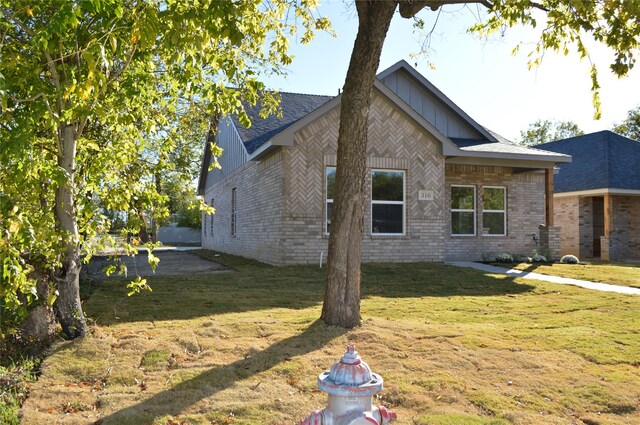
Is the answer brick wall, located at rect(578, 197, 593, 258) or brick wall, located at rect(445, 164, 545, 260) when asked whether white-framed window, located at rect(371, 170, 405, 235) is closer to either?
brick wall, located at rect(445, 164, 545, 260)

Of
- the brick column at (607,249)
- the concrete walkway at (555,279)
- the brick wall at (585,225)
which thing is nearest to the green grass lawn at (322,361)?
the concrete walkway at (555,279)

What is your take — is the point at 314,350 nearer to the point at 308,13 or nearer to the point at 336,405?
the point at 336,405

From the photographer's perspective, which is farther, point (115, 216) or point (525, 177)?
point (525, 177)

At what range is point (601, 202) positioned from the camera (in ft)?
75.1

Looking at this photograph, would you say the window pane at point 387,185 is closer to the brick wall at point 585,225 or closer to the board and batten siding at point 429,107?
the board and batten siding at point 429,107

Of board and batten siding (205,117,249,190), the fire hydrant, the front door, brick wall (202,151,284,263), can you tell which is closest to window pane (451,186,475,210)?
brick wall (202,151,284,263)

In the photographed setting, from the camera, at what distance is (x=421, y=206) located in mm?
15133

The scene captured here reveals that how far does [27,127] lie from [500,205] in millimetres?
16263

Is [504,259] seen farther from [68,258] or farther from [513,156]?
[68,258]

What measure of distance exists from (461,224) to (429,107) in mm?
4281

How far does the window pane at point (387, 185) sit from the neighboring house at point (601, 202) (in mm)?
9936

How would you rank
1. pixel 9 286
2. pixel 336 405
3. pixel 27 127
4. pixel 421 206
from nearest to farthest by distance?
pixel 336 405, pixel 9 286, pixel 27 127, pixel 421 206

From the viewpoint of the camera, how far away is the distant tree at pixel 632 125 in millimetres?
47531

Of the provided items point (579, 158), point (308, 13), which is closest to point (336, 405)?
point (308, 13)
